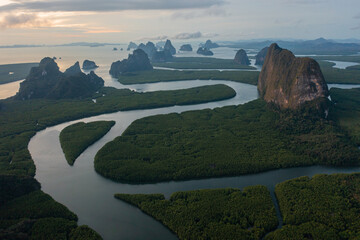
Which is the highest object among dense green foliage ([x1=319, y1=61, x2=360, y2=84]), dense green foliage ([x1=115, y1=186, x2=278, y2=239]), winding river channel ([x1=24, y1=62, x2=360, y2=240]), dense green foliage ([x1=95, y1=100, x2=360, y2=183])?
dense green foliage ([x1=319, y1=61, x2=360, y2=84])

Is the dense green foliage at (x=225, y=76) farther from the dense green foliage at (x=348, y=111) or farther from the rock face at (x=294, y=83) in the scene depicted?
the rock face at (x=294, y=83)

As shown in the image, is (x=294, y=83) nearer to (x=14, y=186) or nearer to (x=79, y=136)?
(x=79, y=136)

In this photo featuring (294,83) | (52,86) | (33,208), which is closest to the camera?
(33,208)

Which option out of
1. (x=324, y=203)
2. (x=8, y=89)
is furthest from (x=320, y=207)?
(x=8, y=89)

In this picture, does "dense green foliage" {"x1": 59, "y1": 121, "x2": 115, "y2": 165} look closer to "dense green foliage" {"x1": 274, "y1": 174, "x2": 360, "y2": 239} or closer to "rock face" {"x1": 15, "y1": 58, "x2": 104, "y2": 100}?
"rock face" {"x1": 15, "y1": 58, "x2": 104, "y2": 100}

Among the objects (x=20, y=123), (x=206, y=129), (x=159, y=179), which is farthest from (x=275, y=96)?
(x=20, y=123)

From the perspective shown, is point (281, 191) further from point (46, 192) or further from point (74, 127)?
point (74, 127)

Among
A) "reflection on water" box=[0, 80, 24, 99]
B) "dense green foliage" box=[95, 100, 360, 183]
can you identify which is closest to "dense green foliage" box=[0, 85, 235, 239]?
"dense green foliage" box=[95, 100, 360, 183]
